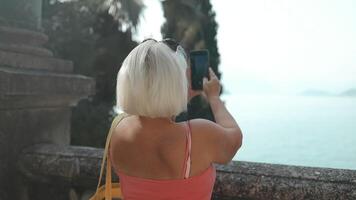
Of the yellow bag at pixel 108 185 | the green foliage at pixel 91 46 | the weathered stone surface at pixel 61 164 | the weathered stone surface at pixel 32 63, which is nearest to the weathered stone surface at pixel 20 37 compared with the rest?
the weathered stone surface at pixel 32 63

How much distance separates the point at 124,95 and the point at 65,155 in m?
1.19

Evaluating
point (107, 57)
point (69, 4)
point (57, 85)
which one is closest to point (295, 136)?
point (107, 57)

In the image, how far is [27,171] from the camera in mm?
2830

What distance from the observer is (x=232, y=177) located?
2338 millimetres

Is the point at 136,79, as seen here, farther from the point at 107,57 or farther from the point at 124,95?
the point at 107,57

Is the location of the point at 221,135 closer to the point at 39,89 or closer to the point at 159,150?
the point at 159,150

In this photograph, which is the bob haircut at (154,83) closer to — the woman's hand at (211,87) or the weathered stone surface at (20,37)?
the woman's hand at (211,87)

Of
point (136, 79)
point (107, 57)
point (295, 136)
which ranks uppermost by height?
point (136, 79)

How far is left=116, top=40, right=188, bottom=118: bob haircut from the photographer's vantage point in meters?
1.64

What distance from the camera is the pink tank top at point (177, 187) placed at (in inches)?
67.3

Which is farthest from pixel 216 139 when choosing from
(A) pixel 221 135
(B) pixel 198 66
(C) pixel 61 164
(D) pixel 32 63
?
(D) pixel 32 63

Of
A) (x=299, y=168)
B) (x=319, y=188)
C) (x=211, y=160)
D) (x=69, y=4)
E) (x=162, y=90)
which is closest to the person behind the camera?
(x=162, y=90)

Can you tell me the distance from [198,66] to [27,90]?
1.21 metres

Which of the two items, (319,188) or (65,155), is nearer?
(319,188)
